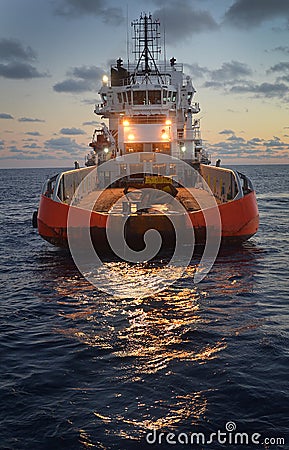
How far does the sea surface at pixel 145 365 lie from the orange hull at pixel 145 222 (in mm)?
2697

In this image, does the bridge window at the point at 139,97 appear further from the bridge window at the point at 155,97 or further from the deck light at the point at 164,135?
the deck light at the point at 164,135

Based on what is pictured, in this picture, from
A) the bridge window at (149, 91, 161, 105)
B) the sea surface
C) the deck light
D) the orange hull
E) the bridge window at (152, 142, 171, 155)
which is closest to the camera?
the sea surface

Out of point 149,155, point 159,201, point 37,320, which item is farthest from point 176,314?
point 149,155

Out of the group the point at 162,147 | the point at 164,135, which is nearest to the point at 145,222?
the point at 164,135

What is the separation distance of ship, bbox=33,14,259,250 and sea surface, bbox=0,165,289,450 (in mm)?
3043

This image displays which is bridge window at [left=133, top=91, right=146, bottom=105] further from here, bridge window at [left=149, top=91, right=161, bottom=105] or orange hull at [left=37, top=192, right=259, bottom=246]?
orange hull at [left=37, top=192, right=259, bottom=246]

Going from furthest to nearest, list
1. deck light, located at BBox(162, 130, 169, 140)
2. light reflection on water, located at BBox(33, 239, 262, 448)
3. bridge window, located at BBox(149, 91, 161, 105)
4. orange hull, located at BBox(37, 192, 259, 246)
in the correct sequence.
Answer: bridge window, located at BBox(149, 91, 161, 105) → deck light, located at BBox(162, 130, 169, 140) → orange hull, located at BBox(37, 192, 259, 246) → light reflection on water, located at BBox(33, 239, 262, 448)

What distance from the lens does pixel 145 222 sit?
18750 millimetres

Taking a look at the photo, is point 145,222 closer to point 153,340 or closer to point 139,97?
point 153,340

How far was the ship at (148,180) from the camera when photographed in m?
18.9

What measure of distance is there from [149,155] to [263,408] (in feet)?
84.9

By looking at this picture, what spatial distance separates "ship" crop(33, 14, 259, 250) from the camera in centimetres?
1894

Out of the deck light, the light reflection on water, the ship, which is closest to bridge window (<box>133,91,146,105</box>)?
the ship

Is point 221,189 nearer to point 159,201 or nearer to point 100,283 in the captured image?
point 159,201
